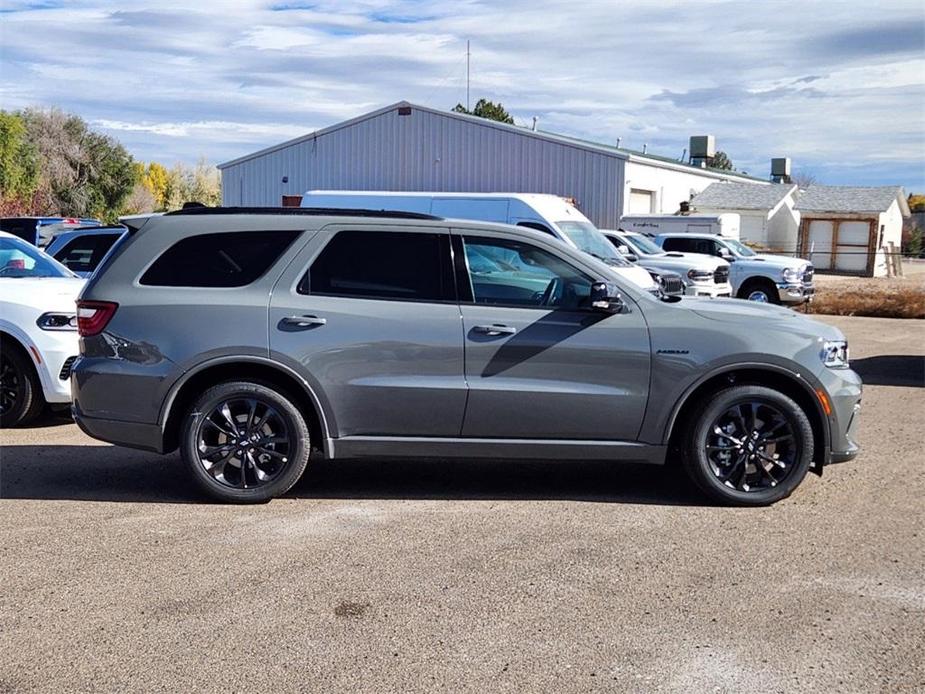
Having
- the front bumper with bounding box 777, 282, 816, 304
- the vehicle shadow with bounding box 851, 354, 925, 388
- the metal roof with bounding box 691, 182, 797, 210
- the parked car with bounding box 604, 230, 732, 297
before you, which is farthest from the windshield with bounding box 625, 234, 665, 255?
the metal roof with bounding box 691, 182, 797, 210

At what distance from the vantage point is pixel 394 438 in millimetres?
6746

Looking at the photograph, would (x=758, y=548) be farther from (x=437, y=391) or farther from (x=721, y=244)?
(x=721, y=244)

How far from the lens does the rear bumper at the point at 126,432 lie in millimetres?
6711

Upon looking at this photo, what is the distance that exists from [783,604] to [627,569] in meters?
0.82

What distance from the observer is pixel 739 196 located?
48.9m

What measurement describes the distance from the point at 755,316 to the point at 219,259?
348 centimetres

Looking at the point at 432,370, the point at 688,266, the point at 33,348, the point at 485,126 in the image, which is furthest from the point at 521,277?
the point at 485,126

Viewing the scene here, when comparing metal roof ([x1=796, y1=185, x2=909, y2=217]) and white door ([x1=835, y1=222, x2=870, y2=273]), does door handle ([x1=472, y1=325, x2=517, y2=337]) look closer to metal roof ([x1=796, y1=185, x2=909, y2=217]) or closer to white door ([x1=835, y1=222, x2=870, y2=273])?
white door ([x1=835, y1=222, x2=870, y2=273])

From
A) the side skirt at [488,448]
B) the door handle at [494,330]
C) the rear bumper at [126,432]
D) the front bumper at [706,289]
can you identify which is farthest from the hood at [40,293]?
the front bumper at [706,289]

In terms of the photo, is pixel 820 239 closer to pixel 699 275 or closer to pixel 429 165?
pixel 429 165

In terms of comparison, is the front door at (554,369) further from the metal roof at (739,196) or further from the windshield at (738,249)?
the metal roof at (739,196)

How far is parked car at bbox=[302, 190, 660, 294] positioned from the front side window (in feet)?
27.5

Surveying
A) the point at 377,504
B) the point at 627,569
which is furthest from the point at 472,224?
the point at 627,569

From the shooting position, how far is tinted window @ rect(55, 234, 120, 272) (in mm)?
13641
